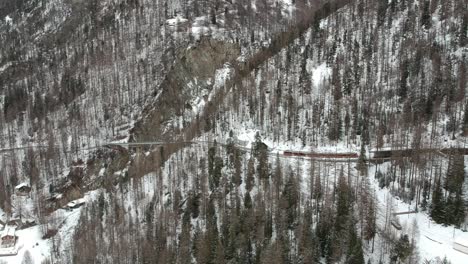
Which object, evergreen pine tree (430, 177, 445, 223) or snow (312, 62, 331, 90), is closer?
evergreen pine tree (430, 177, 445, 223)

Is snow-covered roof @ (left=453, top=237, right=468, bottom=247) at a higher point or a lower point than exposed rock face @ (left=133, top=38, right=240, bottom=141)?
lower

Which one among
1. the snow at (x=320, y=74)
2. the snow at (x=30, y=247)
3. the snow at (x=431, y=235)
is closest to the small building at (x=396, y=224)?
the snow at (x=431, y=235)

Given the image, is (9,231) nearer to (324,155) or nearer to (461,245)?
(324,155)

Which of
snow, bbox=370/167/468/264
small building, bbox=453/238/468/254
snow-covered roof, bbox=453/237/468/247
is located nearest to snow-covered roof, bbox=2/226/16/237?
snow, bbox=370/167/468/264

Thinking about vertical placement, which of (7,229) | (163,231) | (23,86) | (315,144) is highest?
(23,86)

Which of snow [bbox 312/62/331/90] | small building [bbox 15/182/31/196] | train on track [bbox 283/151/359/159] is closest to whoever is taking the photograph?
train on track [bbox 283/151/359/159]

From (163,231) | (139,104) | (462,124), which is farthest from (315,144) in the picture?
(139,104)

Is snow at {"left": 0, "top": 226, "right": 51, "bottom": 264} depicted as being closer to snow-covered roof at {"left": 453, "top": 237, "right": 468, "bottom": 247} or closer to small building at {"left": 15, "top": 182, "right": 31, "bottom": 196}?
small building at {"left": 15, "top": 182, "right": 31, "bottom": 196}

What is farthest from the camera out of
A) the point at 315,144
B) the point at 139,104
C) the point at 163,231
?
the point at 139,104

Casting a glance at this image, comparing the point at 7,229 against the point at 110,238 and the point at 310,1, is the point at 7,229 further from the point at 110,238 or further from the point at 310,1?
the point at 310,1
